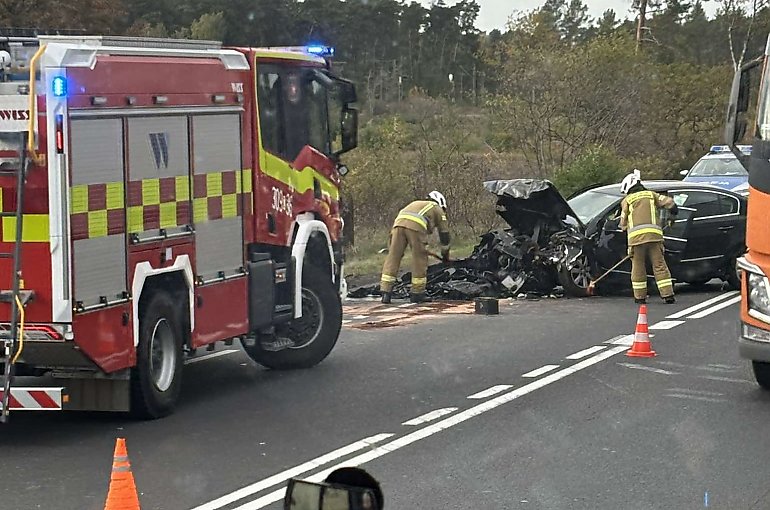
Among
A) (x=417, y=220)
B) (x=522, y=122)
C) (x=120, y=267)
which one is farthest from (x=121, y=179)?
(x=522, y=122)

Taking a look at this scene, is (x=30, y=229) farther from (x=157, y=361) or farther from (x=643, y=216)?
(x=643, y=216)

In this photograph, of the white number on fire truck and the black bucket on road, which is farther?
the black bucket on road

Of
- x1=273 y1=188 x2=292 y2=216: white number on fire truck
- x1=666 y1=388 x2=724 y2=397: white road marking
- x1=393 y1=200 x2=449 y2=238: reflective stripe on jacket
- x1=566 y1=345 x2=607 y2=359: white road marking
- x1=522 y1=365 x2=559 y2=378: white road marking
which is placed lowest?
x1=566 y1=345 x2=607 y2=359: white road marking

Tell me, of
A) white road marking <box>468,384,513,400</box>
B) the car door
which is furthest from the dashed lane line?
the car door

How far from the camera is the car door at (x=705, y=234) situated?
17312 millimetres

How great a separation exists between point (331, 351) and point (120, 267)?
394cm

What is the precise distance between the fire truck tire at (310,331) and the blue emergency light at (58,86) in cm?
392

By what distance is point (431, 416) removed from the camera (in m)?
8.89

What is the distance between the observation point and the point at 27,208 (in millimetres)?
7680

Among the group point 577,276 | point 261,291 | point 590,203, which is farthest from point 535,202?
point 261,291

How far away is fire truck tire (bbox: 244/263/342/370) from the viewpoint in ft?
36.6

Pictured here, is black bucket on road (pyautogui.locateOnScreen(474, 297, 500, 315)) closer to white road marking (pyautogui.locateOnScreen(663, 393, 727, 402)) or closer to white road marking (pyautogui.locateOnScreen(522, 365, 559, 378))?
white road marking (pyautogui.locateOnScreen(522, 365, 559, 378))

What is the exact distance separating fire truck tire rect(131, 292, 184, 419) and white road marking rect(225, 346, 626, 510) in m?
1.79

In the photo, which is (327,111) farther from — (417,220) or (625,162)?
(625,162)
